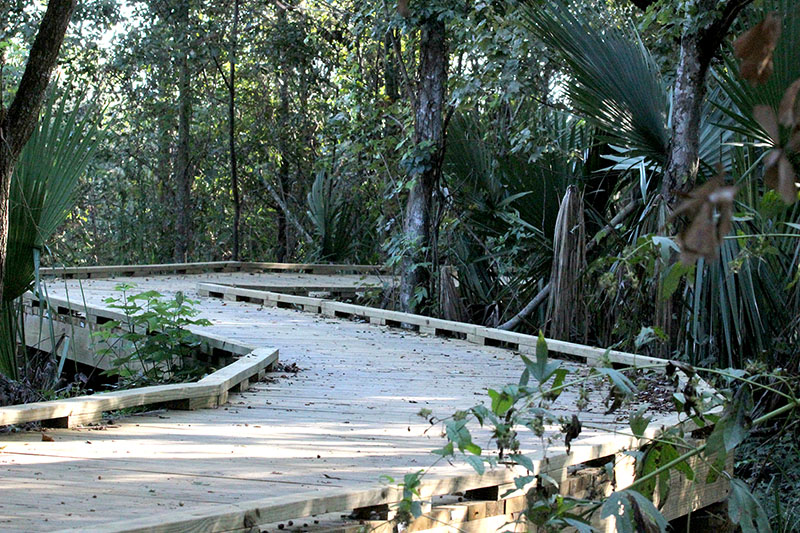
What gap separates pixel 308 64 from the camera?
15.4 metres

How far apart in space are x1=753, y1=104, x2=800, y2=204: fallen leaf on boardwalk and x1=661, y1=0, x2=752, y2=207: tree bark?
556 cm

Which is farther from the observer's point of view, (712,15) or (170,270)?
(170,270)

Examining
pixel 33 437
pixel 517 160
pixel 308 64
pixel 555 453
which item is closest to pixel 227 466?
pixel 33 437

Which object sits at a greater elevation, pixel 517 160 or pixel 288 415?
pixel 517 160

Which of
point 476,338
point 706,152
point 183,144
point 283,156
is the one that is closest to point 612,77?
point 706,152

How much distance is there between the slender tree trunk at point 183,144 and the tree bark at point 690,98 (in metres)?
9.71

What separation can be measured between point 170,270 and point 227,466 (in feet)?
35.2

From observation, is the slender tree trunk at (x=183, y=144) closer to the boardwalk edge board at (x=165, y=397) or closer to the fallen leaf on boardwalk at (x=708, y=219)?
the boardwalk edge board at (x=165, y=397)

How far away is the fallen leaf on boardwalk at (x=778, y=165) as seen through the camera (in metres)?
0.86

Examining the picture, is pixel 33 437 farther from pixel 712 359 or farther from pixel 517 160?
pixel 517 160

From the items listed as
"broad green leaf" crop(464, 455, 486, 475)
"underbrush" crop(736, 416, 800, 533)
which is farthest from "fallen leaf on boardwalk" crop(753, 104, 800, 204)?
"underbrush" crop(736, 416, 800, 533)

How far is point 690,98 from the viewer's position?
6.45m

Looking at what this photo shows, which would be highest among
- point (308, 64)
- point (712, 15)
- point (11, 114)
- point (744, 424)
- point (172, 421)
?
point (308, 64)

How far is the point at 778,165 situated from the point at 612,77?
5820mm
